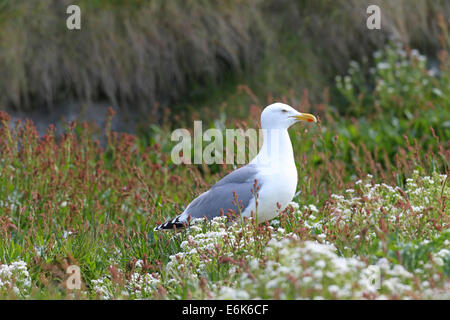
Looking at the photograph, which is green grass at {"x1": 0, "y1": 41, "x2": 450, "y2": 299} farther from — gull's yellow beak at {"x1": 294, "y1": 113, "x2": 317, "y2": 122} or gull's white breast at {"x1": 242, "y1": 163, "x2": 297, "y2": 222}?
gull's yellow beak at {"x1": 294, "y1": 113, "x2": 317, "y2": 122}

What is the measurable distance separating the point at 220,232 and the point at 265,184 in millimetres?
597

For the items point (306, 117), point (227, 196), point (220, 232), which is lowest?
point (220, 232)

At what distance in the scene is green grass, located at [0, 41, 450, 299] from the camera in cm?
315

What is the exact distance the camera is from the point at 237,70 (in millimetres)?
9000

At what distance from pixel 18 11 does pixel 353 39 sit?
459 centimetres

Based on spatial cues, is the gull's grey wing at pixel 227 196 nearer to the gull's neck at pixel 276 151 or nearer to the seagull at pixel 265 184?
the seagull at pixel 265 184

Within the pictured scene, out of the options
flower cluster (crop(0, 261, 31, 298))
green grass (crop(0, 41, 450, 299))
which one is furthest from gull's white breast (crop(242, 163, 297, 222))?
flower cluster (crop(0, 261, 31, 298))

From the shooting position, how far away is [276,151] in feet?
14.7

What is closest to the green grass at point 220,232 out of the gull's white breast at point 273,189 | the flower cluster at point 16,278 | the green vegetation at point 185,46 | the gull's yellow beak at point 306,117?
the flower cluster at point 16,278

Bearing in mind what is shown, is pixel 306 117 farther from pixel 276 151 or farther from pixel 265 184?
pixel 265 184

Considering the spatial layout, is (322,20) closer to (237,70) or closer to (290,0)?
(290,0)

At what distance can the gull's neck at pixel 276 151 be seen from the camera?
4.45 m

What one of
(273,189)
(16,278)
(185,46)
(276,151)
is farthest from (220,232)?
(185,46)

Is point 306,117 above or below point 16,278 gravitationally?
above
